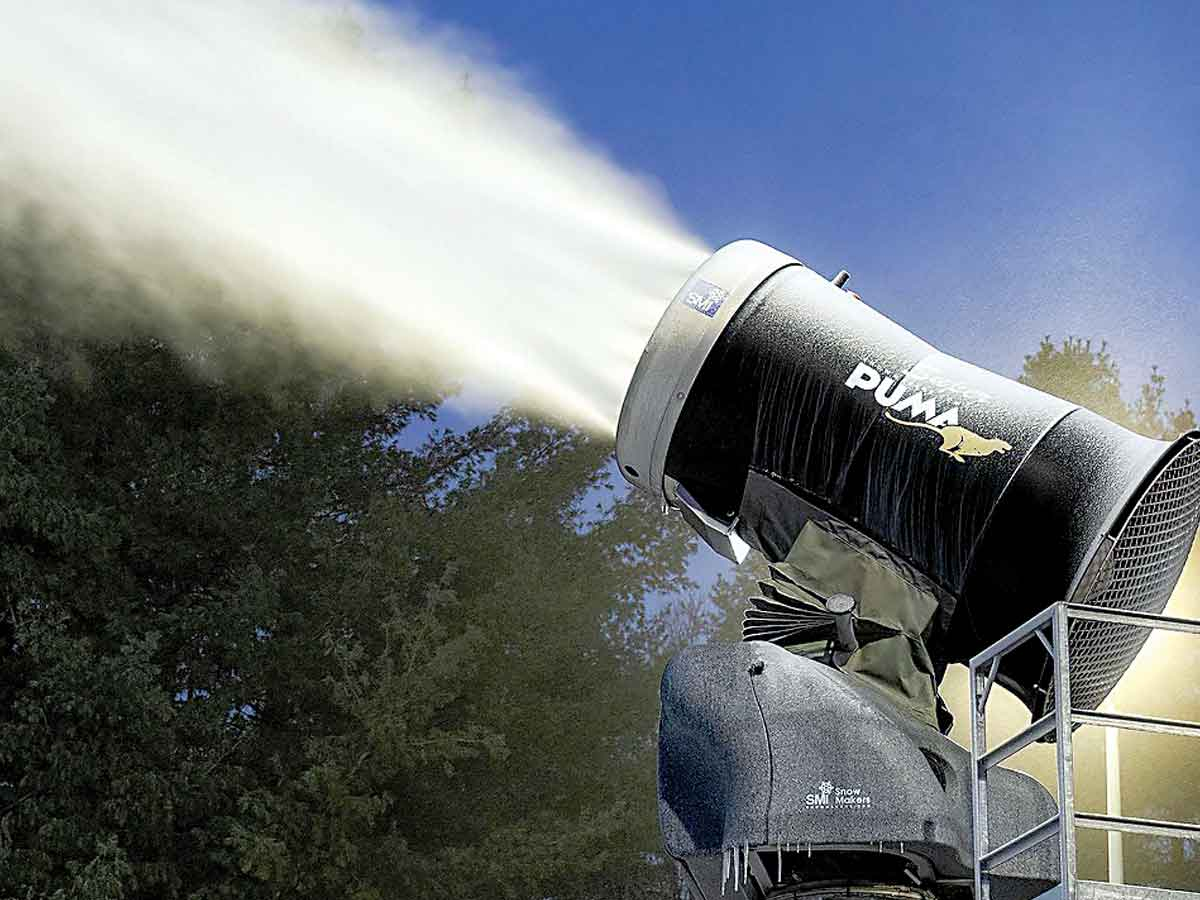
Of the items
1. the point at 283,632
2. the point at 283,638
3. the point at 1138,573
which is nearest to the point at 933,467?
the point at 1138,573

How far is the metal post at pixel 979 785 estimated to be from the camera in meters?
6.59

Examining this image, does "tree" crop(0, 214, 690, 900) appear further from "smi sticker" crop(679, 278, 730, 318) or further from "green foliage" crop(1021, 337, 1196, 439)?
"smi sticker" crop(679, 278, 730, 318)

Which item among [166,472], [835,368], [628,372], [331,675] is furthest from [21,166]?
[835,368]

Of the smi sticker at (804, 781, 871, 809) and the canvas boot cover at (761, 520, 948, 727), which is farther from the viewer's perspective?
the canvas boot cover at (761, 520, 948, 727)

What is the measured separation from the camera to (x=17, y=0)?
16469mm

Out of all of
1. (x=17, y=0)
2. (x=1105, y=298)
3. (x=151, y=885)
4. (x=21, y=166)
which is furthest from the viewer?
(x=1105, y=298)

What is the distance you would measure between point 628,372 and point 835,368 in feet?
4.89

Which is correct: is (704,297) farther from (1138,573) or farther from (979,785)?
(979,785)

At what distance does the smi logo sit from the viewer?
699cm

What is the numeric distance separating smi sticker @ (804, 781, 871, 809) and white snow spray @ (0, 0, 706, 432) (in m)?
3.44

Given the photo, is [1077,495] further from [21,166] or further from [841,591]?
[21,166]

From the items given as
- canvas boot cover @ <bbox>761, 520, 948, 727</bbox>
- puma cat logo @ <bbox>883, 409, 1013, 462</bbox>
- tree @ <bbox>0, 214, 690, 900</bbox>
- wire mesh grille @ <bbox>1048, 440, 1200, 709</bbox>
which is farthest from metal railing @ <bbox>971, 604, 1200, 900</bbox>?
tree @ <bbox>0, 214, 690, 900</bbox>

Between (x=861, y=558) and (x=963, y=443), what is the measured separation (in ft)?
2.35

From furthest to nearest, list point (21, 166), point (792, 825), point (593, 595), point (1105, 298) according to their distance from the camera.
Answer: point (1105, 298) < point (593, 595) < point (21, 166) < point (792, 825)
